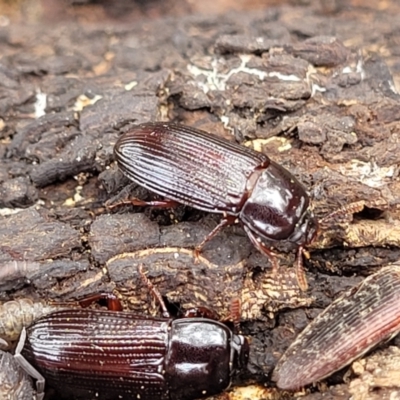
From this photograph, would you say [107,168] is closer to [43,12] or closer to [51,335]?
[51,335]

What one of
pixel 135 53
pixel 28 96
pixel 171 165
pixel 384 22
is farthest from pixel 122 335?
pixel 384 22

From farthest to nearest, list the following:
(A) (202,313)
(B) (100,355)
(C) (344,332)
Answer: (A) (202,313) < (B) (100,355) < (C) (344,332)

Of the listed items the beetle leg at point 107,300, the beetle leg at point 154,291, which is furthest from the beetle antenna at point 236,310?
the beetle leg at point 107,300

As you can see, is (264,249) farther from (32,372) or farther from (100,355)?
(32,372)

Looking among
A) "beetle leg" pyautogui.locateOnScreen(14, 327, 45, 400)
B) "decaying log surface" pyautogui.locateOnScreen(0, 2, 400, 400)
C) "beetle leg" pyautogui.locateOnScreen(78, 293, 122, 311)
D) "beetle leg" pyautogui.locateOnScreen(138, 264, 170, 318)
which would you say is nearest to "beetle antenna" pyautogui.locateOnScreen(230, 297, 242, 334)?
"decaying log surface" pyautogui.locateOnScreen(0, 2, 400, 400)

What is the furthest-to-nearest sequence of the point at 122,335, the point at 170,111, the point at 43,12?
1. the point at 43,12
2. the point at 170,111
3. the point at 122,335

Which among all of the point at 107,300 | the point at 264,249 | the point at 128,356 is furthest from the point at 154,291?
the point at 264,249
